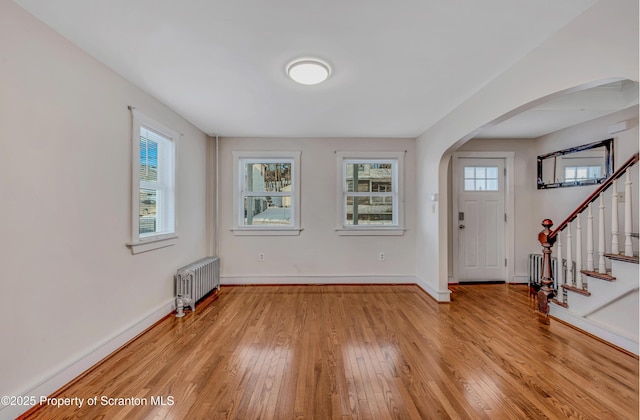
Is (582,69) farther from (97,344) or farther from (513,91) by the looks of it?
(97,344)

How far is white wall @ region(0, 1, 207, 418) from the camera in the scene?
1.49 m

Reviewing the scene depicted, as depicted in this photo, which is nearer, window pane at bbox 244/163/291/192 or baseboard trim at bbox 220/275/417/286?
baseboard trim at bbox 220/275/417/286

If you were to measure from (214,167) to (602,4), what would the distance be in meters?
4.33

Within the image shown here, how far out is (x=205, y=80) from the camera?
234 centimetres

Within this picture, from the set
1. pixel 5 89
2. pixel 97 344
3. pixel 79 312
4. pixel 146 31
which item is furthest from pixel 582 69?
pixel 97 344

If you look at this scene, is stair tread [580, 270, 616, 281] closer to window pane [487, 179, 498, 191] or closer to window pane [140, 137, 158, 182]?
window pane [487, 179, 498, 191]

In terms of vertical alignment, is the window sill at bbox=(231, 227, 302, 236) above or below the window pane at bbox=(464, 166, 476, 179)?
below

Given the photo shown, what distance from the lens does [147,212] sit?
9.31 ft

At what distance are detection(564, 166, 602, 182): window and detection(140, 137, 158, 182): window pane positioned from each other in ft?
18.1

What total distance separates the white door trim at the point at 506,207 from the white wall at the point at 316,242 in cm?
68

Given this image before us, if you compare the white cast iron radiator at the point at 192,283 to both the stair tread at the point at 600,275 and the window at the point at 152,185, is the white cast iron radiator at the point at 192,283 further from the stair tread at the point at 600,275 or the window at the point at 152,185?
the stair tread at the point at 600,275

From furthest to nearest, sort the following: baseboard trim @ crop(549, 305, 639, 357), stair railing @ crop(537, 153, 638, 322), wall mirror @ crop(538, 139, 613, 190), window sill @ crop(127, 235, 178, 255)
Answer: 1. wall mirror @ crop(538, 139, 613, 190)
2. window sill @ crop(127, 235, 178, 255)
3. stair railing @ crop(537, 153, 638, 322)
4. baseboard trim @ crop(549, 305, 639, 357)

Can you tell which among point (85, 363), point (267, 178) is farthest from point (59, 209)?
point (267, 178)

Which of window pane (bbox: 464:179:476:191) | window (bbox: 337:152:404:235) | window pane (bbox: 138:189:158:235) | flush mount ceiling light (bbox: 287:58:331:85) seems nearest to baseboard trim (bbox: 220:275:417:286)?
window (bbox: 337:152:404:235)
